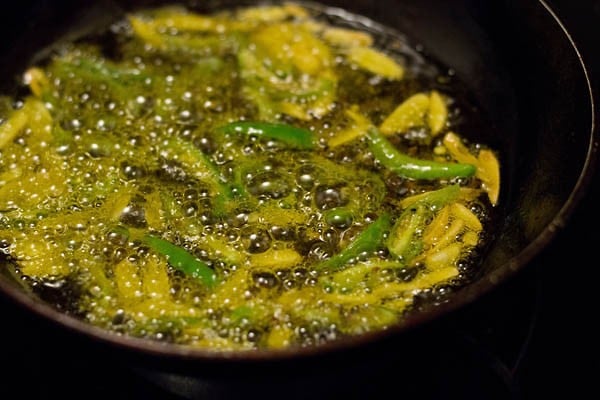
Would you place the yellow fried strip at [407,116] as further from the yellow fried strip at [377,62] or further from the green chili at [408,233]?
the green chili at [408,233]

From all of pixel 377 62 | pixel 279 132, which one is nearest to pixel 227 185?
pixel 279 132

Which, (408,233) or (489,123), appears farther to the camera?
(489,123)

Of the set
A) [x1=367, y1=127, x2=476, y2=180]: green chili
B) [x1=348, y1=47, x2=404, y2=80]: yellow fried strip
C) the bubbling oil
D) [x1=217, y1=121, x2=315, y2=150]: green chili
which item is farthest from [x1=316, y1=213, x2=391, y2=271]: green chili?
[x1=348, y1=47, x2=404, y2=80]: yellow fried strip

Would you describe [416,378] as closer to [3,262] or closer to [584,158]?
[584,158]

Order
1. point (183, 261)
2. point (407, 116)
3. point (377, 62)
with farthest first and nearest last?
point (377, 62) → point (407, 116) → point (183, 261)

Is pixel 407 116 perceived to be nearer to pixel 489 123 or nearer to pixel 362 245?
pixel 489 123

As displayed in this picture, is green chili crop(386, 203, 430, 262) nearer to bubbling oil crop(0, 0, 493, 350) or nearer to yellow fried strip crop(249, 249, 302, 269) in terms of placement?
bubbling oil crop(0, 0, 493, 350)

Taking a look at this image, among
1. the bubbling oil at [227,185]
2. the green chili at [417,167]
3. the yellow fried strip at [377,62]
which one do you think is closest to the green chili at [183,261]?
the bubbling oil at [227,185]
